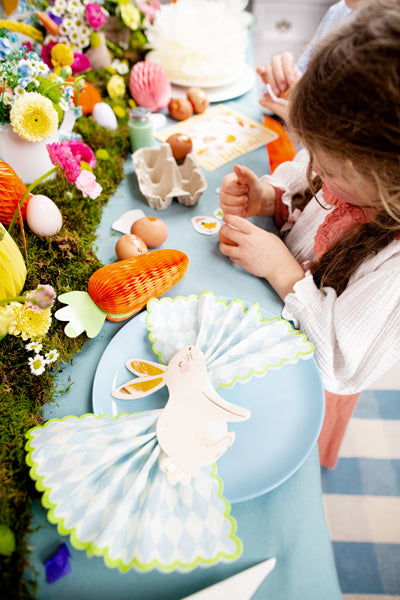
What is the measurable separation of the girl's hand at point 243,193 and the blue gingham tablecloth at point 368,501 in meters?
0.82

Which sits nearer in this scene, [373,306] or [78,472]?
[78,472]

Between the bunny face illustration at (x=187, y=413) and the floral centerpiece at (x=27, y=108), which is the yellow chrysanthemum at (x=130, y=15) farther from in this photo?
the bunny face illustration at (x=187, y=413)

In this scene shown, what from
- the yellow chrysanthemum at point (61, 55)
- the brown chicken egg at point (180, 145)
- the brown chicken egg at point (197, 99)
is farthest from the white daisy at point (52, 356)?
the brown chicken egg at point (197, 99)

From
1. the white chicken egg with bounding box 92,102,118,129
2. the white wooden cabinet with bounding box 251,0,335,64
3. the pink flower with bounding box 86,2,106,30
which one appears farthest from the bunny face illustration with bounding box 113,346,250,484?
the white wooden cabinet with bounding box 251,0,335,64

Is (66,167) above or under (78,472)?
above

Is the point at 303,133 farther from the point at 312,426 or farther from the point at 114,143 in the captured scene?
the point at 114,143

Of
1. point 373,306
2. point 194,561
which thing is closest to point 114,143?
point 373,306

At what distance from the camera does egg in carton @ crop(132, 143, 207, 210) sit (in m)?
0.79

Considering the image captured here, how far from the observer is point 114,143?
2.85ft

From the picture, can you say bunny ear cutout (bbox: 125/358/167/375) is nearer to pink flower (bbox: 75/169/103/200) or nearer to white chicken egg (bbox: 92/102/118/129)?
pink flower (bbox: 75/169/103/200)

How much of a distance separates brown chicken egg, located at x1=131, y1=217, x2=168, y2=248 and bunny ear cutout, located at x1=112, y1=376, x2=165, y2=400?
11.1 inches

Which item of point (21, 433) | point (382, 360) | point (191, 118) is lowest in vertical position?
point (382, 360)

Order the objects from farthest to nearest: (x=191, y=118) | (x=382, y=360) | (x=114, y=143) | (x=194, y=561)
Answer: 1. (x=191, y=118)
2. (x=114, y=143)
3. (x=382, y=360)
4. (x=194, y=561)

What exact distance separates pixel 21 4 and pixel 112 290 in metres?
0.88
